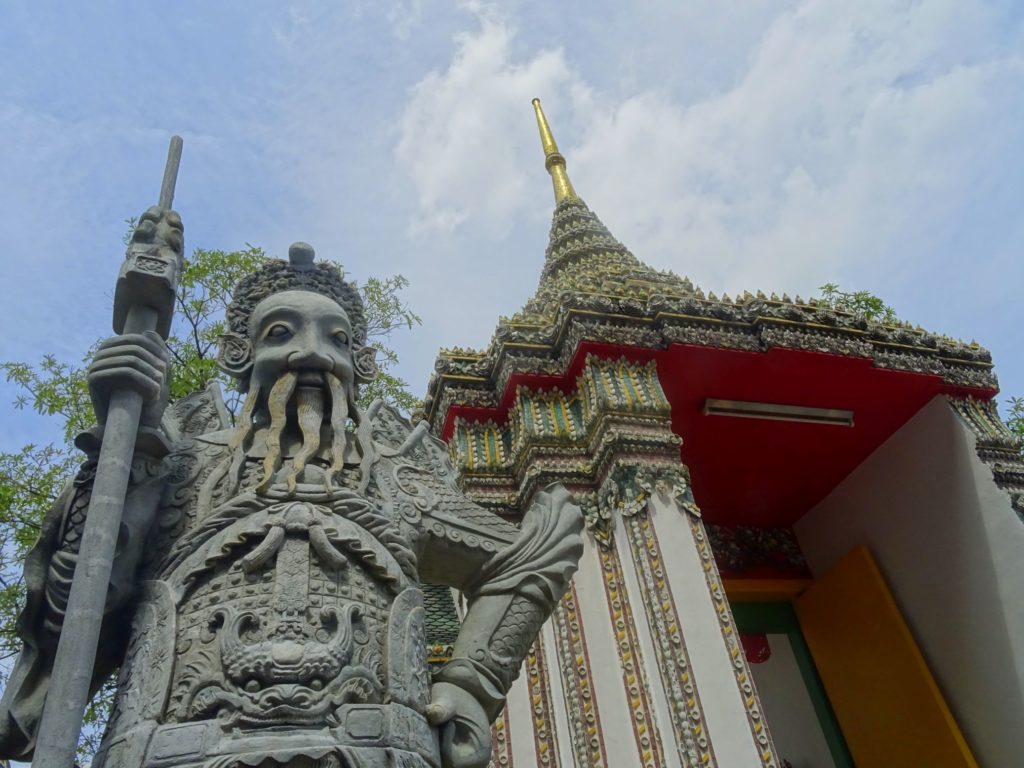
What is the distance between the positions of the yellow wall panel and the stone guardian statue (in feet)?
19.3

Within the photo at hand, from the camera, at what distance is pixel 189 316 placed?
692 cm

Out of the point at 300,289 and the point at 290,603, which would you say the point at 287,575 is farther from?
the point at 300,289

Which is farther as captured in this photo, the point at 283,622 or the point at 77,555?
the point at 77,555

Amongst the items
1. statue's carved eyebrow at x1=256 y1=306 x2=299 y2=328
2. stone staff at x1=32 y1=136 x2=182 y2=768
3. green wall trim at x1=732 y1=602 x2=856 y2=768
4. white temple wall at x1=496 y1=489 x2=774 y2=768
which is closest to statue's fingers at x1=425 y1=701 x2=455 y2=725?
stone staff at x1=32 y1=136 x2=182 y2=768

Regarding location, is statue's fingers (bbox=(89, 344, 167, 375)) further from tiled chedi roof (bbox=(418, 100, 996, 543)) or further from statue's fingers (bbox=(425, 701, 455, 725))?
tiled chedi roof (bbox=(418, 100, 996, 543))

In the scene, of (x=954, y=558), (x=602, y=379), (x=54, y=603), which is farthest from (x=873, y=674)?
(x=54, y=603)

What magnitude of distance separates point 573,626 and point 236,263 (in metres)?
4.57

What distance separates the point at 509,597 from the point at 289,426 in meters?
0.83

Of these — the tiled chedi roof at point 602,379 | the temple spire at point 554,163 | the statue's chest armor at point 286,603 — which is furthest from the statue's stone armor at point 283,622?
the temple spire at point 554,163

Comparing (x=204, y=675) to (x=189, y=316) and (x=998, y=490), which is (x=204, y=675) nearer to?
(x=189, y=316)

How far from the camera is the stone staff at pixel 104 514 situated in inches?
61.3

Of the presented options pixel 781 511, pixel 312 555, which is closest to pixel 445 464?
pixel 312 555

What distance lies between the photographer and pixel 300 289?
2.68 m

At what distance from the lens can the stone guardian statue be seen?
167 centimetres
